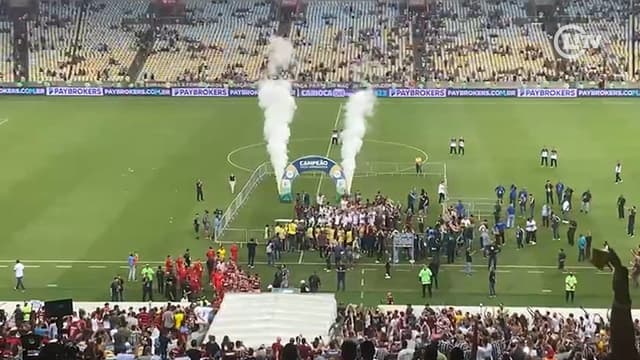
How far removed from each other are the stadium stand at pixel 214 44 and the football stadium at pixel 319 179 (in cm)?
27

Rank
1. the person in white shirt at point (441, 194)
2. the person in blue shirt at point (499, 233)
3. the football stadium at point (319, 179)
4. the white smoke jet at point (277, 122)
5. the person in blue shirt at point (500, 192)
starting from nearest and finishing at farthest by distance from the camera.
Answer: the football stadium at point (319, 179) → the person in blue shirt at point (499, 233) → the person in blue shirt at point (500, 192) → the person in white shirt at point (441, 194) → the white smoke jet at point (277, 122)

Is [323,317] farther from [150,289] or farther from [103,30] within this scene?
[103,30]

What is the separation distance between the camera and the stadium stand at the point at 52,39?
2906 inches

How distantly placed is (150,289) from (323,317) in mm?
7544

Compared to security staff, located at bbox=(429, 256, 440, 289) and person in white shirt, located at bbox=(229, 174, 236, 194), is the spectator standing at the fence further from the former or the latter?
security staff, located at bbox=(429, 256, 440, 289)

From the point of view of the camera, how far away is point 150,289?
2817 centimetres

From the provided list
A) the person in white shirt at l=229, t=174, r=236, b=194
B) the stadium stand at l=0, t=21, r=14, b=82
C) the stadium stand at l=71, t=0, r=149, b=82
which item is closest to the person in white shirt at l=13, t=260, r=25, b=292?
the person in white shirt at l=229, t=174, r=236, b=194

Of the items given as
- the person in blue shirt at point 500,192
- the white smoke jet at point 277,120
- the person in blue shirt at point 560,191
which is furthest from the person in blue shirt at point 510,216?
the white smoke jet at point 277,120

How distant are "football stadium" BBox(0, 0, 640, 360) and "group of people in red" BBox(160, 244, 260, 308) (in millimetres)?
103

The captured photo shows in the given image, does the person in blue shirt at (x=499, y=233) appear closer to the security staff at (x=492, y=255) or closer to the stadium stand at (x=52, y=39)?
the security staff at (x=492, y=255)

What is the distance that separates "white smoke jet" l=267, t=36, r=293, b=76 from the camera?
73812 mm

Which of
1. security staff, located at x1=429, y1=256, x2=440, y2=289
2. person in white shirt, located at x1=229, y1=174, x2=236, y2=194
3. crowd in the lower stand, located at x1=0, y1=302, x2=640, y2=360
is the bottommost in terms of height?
crowd in the lower stand, located at x1=0, y1=302, x2=640, y2=360

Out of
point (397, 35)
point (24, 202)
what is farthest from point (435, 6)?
point (24, 202)

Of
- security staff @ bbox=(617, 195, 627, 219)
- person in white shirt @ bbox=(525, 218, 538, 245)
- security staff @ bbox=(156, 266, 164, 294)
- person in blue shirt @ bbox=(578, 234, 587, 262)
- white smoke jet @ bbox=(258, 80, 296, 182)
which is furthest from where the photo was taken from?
white smoke jet @ bbox=(258, 80, 296, 182)
